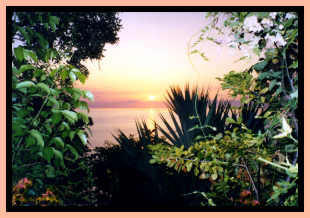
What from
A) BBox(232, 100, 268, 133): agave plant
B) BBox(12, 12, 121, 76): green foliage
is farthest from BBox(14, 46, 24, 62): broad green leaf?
BBox(232, 100, 268, 133): agave plant

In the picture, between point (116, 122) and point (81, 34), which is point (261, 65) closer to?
point (116, 122)

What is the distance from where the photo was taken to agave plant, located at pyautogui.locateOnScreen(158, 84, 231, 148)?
8.36ft

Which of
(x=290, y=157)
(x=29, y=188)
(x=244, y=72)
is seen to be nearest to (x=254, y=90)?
(x=244, y=72)

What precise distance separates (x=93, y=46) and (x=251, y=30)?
2307mm

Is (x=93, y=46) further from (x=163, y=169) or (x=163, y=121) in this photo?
(x=163, y=169)

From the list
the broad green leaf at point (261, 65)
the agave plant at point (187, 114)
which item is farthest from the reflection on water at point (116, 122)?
the broad green leaf at point (261, 65)

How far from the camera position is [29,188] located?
216 centimetres

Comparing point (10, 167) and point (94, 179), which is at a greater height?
point (10, 167)

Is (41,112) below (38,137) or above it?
above

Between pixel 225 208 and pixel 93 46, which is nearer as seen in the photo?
pixel 225 208

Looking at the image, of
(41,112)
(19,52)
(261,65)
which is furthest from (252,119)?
(19,52)

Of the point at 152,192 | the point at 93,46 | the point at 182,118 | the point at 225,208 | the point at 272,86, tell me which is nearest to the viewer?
the point at 272,86

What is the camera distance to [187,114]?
265 cm

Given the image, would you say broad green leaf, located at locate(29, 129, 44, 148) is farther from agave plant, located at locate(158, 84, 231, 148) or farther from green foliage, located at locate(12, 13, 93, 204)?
agave plant, located at locate(158, 84, 231, 148)
